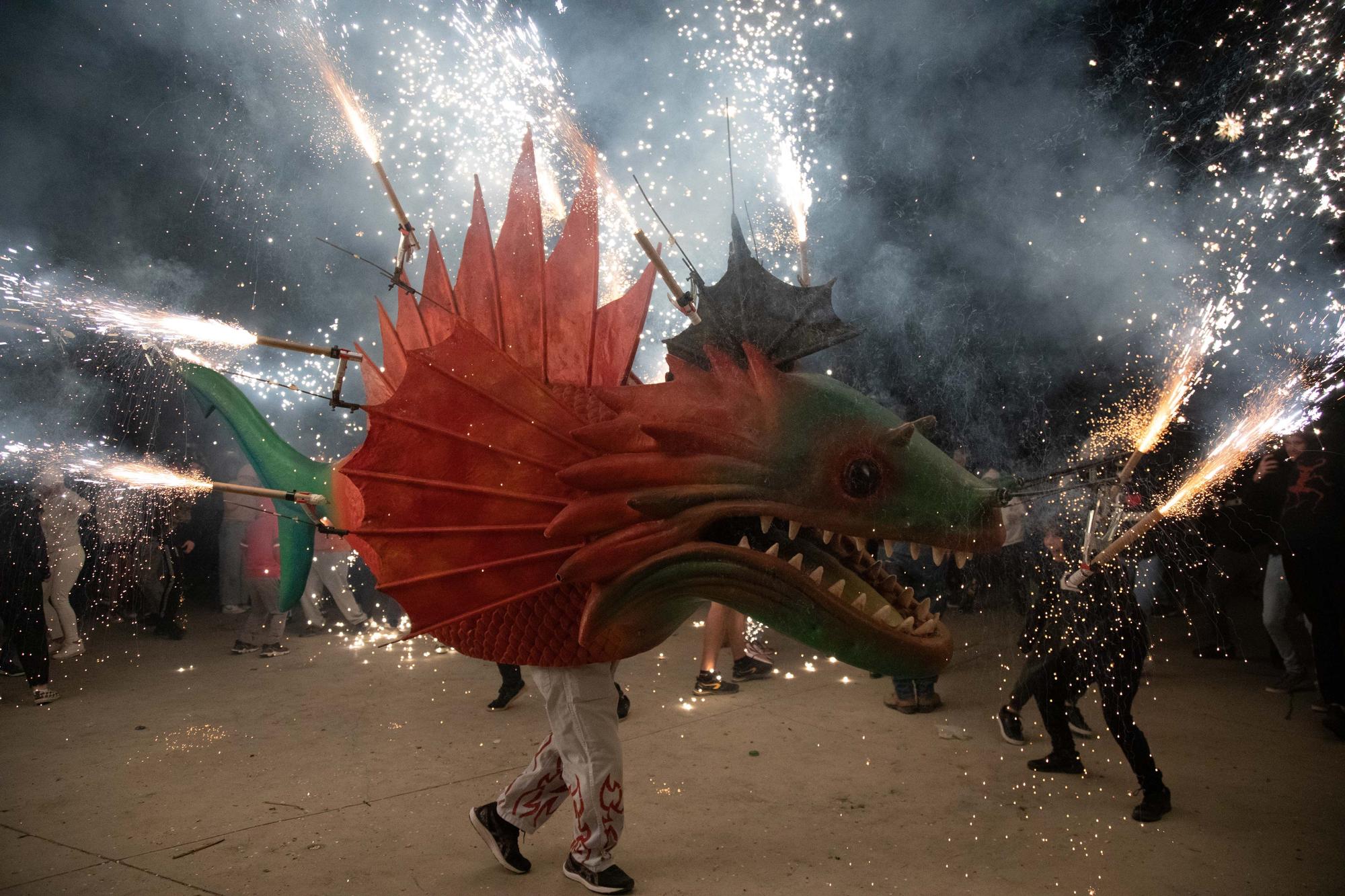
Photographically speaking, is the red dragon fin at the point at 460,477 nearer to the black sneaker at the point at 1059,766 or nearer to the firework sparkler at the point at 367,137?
the firework sparkler at the point at 367,137

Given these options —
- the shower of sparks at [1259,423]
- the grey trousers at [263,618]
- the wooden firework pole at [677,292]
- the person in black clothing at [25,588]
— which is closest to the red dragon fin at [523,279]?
the wooden firework pole at [677,292]

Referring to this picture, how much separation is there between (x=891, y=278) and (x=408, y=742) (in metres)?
5.68

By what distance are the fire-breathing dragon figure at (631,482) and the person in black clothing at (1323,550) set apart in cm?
333

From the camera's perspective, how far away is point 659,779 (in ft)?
11.2

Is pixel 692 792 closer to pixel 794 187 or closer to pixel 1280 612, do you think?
pixel 794 187

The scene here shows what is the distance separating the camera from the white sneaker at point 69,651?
5.84m

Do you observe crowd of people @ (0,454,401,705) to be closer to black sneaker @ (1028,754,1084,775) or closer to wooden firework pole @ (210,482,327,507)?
wooden firework pole @ (210,482,327,507)

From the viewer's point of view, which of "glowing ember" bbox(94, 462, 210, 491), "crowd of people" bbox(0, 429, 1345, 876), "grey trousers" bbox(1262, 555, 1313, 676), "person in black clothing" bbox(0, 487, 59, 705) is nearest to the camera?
"glowing ember" bbox(94, 462, 210, 491)

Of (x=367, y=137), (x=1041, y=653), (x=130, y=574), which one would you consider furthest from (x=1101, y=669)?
(x=130, y=574)

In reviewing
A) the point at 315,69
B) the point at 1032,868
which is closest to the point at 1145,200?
the point at 1032,868

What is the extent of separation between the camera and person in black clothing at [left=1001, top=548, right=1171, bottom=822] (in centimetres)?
296

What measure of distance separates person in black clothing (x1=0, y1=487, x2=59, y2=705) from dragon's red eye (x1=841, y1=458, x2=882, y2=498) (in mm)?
5183

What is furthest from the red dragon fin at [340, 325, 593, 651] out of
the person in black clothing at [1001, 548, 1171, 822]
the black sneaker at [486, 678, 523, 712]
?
the black sneaker at [486, 678, 523, 712]

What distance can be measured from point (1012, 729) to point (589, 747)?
8.02ft
